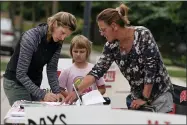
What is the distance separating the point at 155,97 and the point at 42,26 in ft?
3.79

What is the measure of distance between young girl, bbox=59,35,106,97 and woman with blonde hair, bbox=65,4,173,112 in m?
1.18

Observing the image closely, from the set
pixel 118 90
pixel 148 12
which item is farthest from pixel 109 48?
pixel 148 12

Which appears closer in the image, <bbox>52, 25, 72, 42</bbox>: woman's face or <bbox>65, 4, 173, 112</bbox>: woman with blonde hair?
<bbox>65, 4, 173, 112</bbox>: woman with blonde hair

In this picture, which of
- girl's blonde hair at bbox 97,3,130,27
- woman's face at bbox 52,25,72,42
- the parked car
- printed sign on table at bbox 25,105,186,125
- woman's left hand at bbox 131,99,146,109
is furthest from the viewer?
the parked car

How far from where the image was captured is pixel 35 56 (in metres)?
Answer: 4.31

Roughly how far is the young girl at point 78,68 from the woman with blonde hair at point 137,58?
3.86 feet

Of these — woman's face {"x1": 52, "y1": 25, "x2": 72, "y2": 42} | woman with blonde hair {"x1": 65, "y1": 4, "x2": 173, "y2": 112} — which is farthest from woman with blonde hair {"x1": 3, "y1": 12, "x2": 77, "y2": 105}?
woman with blonde hair {"x1": 65, "y1": 4, "x2": 173, "y2": 112}

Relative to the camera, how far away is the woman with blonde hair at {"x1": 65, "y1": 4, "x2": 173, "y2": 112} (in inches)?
147

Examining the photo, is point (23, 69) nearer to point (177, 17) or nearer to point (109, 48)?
point (109, 48)

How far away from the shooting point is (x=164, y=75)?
3.86 meters

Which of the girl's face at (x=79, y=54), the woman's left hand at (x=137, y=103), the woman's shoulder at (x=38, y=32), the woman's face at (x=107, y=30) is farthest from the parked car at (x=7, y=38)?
the woman's face at (x=107, y=30)

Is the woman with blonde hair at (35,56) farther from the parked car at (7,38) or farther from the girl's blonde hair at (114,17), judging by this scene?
the parked car at (7,38)

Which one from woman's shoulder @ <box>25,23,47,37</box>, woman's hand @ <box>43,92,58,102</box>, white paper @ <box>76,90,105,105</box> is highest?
woman's shoulder @ <box>25,23,47,37</box>

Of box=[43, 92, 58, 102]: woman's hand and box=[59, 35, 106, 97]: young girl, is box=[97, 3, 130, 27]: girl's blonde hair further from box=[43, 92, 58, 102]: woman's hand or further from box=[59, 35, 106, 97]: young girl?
box=[59, 35, 106, 97]: young girl
